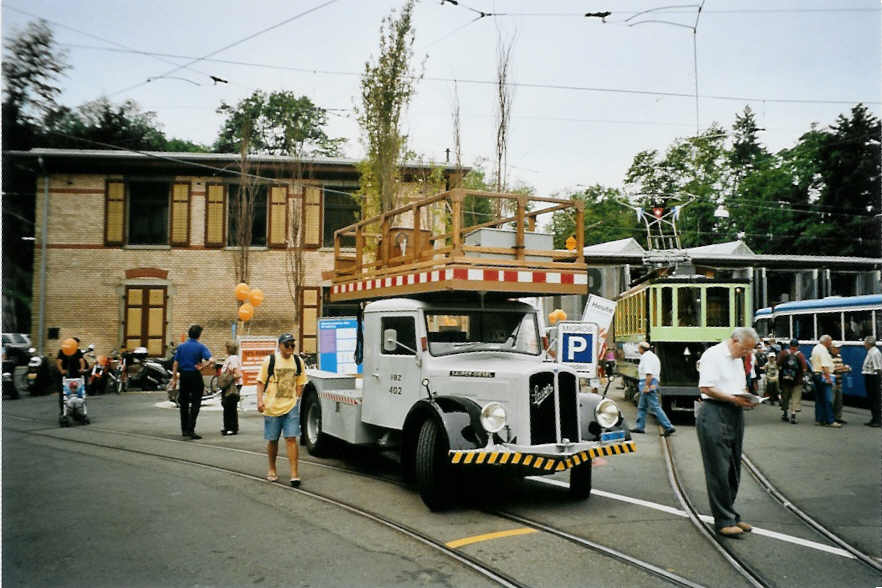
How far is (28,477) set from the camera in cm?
836

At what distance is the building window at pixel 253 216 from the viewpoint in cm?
2528

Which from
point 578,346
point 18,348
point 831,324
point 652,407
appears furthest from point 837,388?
point 18,348

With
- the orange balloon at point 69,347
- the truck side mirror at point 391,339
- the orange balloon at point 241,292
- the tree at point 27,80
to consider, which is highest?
the tree at point 27,80

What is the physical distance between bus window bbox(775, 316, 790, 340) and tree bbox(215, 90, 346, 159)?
15.9 metres

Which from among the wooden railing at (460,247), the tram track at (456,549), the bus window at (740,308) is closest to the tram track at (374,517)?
the tram track at (456,549)

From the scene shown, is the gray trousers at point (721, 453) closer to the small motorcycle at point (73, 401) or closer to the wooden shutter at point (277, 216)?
the small motorcycle at point (73, 401)

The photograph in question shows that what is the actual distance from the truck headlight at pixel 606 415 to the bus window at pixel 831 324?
14839 mm

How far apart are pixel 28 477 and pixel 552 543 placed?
643 centimetres

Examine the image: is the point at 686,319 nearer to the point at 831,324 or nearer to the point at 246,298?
the point at 831,324

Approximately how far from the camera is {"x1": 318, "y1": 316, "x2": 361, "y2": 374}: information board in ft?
34.7

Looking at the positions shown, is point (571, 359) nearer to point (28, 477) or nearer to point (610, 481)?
point (610, 481)

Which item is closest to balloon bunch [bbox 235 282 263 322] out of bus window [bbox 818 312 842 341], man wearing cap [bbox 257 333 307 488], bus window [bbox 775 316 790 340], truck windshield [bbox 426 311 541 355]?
Result: man wearing cap [bbox 257 333 307 488]

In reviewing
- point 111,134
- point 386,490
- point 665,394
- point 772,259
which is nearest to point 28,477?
point 386,490

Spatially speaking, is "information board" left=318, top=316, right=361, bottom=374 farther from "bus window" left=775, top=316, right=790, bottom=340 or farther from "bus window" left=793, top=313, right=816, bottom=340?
"bus window" left=775, top=316, right=790, bottom=340
